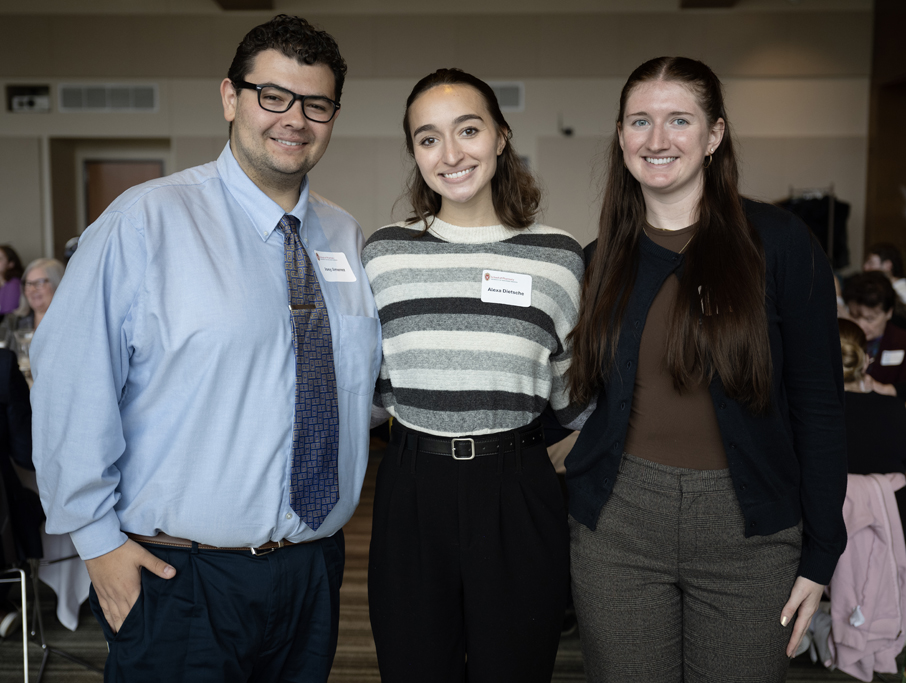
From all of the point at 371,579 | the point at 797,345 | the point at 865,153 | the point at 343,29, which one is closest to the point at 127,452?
the point at 371,579

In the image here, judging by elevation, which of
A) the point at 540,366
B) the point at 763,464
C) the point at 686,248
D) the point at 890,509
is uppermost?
→ the point at 686,248

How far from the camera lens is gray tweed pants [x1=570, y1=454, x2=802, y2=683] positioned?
1.42 m

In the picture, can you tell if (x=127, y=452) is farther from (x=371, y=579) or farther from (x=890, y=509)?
(x=890, y=509)

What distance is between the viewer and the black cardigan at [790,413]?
1.42m

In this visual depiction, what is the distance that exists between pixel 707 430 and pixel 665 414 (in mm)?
88

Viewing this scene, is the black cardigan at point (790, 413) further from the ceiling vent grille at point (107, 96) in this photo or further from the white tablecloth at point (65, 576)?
the ceiling vent grille at point (107, 96)

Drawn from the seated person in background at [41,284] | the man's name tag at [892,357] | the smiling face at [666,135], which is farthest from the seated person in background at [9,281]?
the man's name tag at [892,357]

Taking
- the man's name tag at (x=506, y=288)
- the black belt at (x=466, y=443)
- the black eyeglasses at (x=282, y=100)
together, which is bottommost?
the black belt at (x=466, y=443)

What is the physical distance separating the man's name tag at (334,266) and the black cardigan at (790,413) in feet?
2.14

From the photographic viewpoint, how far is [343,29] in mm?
7863

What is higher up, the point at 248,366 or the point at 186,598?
the point at 248,366

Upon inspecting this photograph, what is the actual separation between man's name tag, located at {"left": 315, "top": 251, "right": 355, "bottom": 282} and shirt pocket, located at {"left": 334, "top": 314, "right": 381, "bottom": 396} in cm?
11

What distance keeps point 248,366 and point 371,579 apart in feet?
1.94

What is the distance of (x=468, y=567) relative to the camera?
1.54 meters
